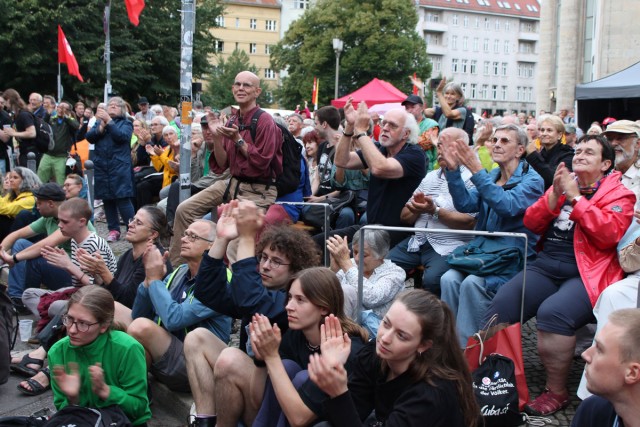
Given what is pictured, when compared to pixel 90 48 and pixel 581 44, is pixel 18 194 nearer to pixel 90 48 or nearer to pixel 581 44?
pixel 90 48

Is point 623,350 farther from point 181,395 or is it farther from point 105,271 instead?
point 105,271

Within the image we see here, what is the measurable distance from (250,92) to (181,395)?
113 inches

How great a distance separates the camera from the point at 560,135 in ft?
26.7

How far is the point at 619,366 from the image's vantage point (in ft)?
9.01

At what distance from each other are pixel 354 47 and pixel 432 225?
50.3 metres

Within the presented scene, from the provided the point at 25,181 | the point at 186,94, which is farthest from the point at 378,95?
the point at 186,94

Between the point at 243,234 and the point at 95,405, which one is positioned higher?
the point at 243,234

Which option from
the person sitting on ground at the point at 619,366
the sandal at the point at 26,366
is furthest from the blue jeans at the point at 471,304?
the sandal at the point at 26,366

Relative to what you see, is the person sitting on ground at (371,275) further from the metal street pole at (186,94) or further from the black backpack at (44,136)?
the black backpack at (44,136)

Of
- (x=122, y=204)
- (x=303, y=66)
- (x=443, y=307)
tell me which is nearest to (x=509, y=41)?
(x=303, y=66)

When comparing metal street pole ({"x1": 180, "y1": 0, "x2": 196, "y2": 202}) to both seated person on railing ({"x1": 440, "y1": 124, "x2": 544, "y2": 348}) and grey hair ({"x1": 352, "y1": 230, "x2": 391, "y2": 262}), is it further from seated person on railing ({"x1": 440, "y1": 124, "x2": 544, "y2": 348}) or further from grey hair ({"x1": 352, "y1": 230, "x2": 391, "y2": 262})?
seated person on railing ({"x1": 440, "y1": 124, "x2": 544, "y2": 348})

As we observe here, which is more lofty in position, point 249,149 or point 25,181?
point 249,149

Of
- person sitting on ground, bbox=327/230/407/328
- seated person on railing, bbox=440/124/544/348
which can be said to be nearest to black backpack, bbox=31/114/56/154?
person sitting on ground, bbox=327/230/407/328

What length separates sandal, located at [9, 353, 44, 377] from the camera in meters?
5.88
